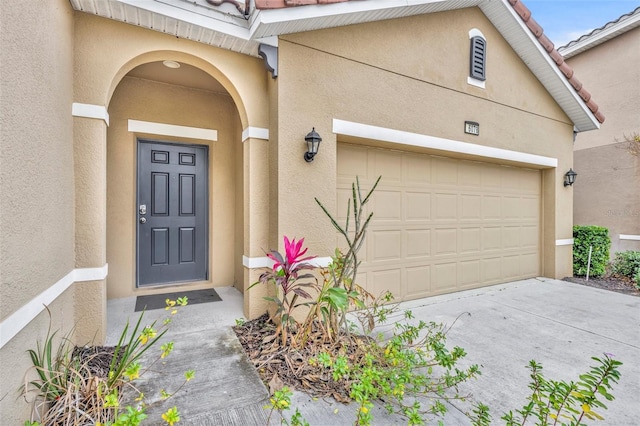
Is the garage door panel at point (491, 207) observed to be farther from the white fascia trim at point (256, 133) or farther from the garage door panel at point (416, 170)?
the white fascia trim at point (256, 133)

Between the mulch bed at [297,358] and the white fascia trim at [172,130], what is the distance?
2.88 metres

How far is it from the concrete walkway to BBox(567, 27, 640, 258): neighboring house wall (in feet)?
11.9

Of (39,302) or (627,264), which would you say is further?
(627,264)

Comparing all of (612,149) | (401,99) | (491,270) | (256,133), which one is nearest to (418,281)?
(491,270)

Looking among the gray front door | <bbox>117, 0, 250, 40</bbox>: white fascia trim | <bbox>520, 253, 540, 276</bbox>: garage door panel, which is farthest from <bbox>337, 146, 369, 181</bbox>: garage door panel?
<bbox>520, 253, 540, 276</bbox>: garage door panel

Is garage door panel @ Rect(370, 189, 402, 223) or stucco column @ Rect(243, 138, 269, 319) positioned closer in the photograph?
stucco column @ Rect(243, 138, 269, 319)

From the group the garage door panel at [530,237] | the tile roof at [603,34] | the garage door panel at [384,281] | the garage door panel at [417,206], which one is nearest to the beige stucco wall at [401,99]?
the garage door panel at [530,237]

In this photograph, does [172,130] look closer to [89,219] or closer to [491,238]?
[89,219]

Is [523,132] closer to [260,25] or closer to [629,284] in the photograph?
[629,284]

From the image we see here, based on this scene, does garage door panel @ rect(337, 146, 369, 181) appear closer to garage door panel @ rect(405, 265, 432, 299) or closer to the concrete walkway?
garage door panel @ rect(405, 265, 432, 299)

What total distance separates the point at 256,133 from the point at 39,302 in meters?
2.45

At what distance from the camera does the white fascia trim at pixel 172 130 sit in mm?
4211

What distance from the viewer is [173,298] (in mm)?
4270

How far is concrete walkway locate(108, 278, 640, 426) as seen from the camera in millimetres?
2158
